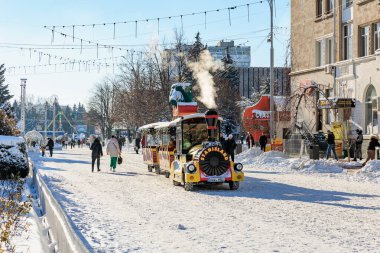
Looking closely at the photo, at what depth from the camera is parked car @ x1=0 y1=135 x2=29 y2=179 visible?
21703 mm

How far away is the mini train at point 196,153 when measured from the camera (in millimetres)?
18047

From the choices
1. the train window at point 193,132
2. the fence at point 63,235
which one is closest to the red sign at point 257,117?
the train window at point 193,132

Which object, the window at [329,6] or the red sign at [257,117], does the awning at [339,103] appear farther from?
the red sign at [257,117]

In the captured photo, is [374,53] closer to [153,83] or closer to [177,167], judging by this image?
[177,167]

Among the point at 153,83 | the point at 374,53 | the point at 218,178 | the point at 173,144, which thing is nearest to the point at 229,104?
the point at 153,83

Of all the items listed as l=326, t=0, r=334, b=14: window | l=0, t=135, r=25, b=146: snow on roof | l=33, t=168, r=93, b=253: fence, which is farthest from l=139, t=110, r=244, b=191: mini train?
l=326, t=0, r=334, b=14: window

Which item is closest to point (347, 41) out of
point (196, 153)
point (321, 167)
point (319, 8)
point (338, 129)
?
point (319, 8)

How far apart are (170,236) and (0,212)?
8.99 ft

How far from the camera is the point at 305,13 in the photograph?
4300 centimetres

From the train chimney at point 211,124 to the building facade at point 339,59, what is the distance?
51.6 feet

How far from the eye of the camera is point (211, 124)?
19203mm

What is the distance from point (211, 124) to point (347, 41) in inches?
840

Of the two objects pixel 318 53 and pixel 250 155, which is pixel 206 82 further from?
pixel 318 53

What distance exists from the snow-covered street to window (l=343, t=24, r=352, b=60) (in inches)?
740
